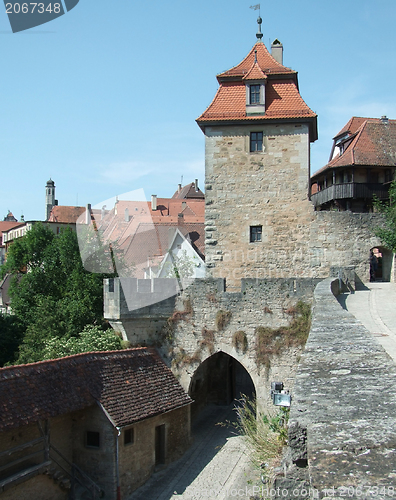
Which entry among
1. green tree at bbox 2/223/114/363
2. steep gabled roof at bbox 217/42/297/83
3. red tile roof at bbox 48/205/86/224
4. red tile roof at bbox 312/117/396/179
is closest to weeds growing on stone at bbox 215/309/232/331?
green tree at bbox 2/223/114/363

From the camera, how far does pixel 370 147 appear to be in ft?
87.2

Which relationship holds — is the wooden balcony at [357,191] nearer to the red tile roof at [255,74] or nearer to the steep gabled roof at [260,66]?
A: the steep gabled roof at [260,66]

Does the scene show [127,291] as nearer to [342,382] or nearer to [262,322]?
[262,322]

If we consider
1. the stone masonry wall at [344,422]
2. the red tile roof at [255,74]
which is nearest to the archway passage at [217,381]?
the red tile roof at [255,74]

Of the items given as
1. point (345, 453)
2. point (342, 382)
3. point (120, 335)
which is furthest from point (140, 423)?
point (345, 453)

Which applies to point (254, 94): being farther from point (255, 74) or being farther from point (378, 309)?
point (378, 309)

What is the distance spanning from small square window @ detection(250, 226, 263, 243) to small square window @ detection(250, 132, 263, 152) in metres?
2.80

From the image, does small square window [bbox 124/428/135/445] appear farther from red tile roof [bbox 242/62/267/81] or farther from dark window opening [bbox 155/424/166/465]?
red tile roof [bbox 242/62/267/81]

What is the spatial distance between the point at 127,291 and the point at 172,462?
5260mm

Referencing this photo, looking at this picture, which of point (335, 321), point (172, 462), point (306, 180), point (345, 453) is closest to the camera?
point (345, 453)

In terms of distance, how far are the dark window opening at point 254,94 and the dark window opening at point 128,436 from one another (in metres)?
11.8

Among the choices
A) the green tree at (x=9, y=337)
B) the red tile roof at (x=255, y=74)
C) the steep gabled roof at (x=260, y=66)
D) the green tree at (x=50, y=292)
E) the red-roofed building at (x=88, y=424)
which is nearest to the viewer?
the red-roofed building at (x=88, y=424)

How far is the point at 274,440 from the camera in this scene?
23.4 ft

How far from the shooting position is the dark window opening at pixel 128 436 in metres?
13.2
